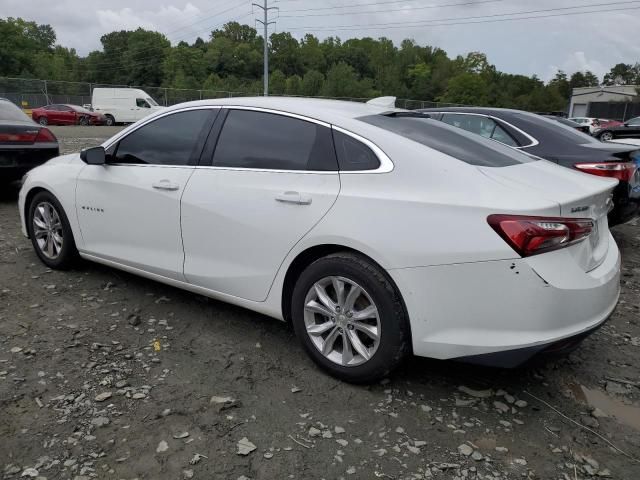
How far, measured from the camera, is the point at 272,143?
329 cm

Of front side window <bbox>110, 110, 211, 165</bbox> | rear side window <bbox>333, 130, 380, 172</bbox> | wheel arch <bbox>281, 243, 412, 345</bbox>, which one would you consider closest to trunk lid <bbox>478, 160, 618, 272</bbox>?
rear side window <bbox>333, 130, 380, 172</bbox>

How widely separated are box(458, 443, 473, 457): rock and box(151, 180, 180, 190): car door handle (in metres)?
2.32

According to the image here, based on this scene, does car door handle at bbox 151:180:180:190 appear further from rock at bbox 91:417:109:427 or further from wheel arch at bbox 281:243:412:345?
rock at bbox 91:417:109:427

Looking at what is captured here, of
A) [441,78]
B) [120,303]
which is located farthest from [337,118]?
[441,78]

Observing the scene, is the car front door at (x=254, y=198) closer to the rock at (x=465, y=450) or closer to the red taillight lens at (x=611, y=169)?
the rock at (x=465, y=450)

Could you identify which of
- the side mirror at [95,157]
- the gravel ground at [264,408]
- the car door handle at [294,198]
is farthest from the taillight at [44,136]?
the car door handle at [294,198]

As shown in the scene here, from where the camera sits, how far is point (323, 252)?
299 centimetres

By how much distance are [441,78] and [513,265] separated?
104096 mm

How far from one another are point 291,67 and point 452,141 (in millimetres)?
108727

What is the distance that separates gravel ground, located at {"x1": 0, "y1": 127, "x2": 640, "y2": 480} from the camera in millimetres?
2361

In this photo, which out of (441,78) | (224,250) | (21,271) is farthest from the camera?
(441,78)

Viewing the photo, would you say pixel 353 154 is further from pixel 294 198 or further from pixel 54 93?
pixel 54 93

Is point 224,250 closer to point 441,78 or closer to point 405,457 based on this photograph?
point 405,457

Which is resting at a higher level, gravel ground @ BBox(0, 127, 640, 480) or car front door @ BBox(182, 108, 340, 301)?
car front door @ BBox(182, 108, 340, 301)
